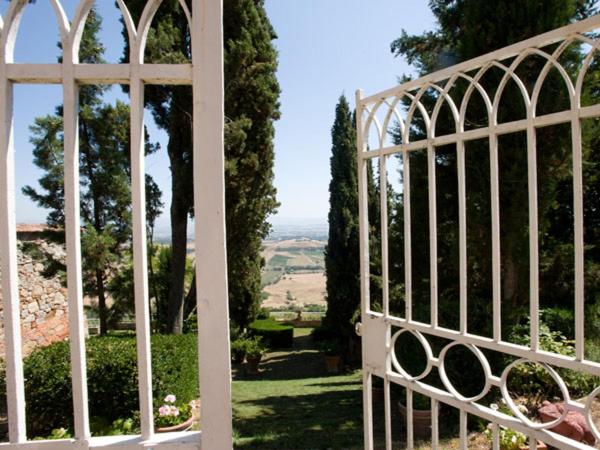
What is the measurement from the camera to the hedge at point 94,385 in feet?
15.0

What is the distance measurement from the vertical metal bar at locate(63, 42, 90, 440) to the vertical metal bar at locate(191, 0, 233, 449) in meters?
0.37

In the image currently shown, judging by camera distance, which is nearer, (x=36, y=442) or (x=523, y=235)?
(x=36, y=442)

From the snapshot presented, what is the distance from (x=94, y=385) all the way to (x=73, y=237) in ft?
14.1

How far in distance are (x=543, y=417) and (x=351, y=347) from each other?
279 inches

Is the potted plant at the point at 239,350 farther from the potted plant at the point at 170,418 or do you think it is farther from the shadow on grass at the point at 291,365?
the potted plant at the point at 170,418

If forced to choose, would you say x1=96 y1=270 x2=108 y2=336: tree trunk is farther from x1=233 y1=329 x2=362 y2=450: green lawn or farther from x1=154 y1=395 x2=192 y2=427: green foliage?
x1=154 y1=395 x2=192 y2=427: green foliage

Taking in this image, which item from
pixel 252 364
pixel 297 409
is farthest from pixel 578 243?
pixel 252 364

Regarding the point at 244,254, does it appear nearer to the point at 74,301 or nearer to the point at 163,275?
the point at 163,275

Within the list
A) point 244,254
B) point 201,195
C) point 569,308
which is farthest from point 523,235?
point 244,254

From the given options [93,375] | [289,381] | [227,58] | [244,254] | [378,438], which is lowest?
[289,381]

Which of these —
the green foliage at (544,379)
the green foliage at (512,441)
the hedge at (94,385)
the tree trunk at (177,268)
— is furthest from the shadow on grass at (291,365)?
the green foliage at (512,441)

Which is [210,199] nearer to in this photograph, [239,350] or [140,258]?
[140,258]

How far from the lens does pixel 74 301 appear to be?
1226 mm

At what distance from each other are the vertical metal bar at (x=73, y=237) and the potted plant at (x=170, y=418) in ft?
11.4
